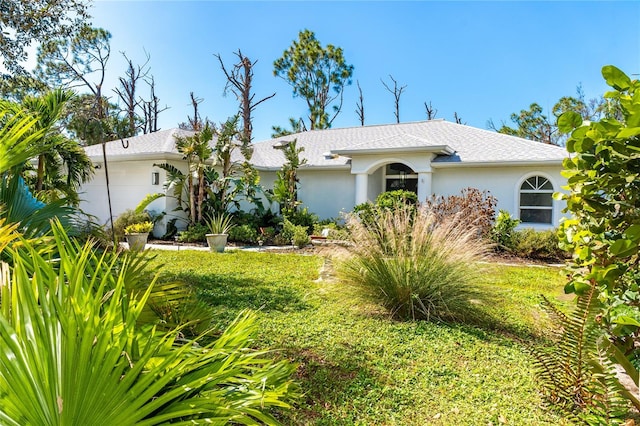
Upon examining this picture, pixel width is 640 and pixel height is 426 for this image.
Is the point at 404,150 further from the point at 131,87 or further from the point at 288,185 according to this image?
the point at 131,87

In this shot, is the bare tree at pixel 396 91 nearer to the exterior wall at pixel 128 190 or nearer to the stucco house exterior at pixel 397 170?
the stucco house exterior at pixel 397 170

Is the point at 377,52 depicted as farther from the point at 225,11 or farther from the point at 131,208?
the point at 131,208

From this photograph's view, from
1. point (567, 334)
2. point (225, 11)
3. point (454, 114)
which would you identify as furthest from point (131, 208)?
point (454, 114)

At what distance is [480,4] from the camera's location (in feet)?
50.4

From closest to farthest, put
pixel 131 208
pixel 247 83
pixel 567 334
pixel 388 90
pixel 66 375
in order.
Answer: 1. pixel 66 375
2. pixel 567 334
3. pixel 131 208
4. pixel 247 83
5. pixel 388 90

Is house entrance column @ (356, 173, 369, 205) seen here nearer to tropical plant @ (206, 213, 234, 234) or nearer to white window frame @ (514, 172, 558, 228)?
tropical plant @ (206, 213, 234, 234)

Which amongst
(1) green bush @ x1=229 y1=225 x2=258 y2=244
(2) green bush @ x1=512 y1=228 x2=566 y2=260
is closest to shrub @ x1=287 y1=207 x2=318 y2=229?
(1) green bush @ x1=229 y1=225 x2=258 y2=244

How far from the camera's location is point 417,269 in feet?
16.8

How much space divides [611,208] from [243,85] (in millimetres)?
29676

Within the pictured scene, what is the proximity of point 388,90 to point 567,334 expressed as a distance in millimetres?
36826

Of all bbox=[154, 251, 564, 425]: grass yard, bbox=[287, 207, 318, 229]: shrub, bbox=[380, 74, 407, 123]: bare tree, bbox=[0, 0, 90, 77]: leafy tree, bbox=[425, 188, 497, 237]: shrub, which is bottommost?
bbox=[154, 251, 564, 425]: grass yard

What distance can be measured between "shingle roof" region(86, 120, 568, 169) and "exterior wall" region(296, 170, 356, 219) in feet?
2.07

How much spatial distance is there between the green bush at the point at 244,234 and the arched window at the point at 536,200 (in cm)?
1055

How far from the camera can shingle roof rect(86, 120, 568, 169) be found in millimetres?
15008
